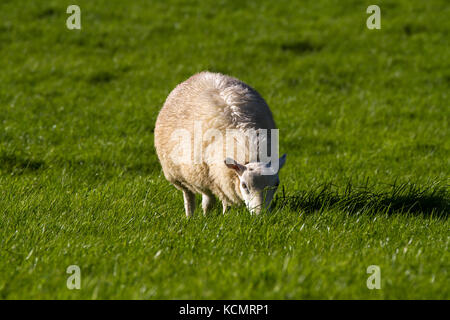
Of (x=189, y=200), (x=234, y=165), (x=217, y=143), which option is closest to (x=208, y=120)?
(x=217, y=143)

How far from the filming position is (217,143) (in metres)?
5.07

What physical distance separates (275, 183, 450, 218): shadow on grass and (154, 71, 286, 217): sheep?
462 millimetres

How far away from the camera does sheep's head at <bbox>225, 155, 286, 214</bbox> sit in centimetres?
450

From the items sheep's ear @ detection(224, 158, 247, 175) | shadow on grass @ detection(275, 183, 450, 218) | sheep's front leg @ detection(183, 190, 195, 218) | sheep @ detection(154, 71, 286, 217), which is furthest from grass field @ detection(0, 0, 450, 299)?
sheep's ear @ detection(224, 158, 247, 175)

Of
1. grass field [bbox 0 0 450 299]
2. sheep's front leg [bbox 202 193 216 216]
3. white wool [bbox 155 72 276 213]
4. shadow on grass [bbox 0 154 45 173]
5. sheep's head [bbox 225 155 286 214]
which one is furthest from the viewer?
shadow on grass [bbox 0 154 45 173]

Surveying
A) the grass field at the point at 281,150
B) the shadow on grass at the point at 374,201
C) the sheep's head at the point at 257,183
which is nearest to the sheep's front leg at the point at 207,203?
the grass field at the point at 281,150

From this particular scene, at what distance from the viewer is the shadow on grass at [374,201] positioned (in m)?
5.06

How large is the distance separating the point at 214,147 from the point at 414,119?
18.2ft

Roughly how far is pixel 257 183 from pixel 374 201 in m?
1.38

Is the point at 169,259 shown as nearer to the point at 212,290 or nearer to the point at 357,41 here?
the point at 212,290

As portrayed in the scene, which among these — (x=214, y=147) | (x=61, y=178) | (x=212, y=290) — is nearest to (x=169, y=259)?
(x=212, y=290)

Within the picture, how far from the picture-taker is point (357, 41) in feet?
42.4

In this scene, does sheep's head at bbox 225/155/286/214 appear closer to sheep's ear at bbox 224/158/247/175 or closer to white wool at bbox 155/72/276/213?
sheep's ear at bbox 224/158/247/175

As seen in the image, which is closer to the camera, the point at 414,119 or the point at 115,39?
the point at 414,119
